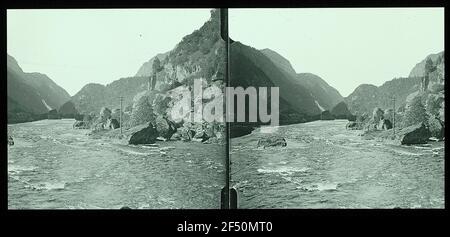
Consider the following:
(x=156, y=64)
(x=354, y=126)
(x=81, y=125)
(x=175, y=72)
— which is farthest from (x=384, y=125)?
(x=81, y=125)

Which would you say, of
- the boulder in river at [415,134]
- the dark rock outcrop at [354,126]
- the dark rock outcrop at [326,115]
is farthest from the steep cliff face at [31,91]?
the boulder in river at [415,134]

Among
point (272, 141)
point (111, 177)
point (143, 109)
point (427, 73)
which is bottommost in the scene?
point (111, 177)

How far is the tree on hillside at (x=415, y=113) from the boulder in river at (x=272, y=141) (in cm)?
84

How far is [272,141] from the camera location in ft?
11.0

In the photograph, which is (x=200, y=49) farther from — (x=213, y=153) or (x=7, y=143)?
(x=7, y=143)

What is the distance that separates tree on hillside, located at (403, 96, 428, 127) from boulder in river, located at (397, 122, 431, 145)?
0.10 ft

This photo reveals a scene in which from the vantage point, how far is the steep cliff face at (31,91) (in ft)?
11.0

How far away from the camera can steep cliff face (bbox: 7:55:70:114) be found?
11.0 feet

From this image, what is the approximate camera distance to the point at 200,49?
11.0ft

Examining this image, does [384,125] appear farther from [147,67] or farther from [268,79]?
[147,67]

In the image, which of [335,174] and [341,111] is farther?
[341,111]

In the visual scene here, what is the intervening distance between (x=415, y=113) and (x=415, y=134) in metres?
0.14

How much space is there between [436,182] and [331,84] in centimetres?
95

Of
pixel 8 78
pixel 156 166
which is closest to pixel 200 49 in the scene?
pixel 156 166
